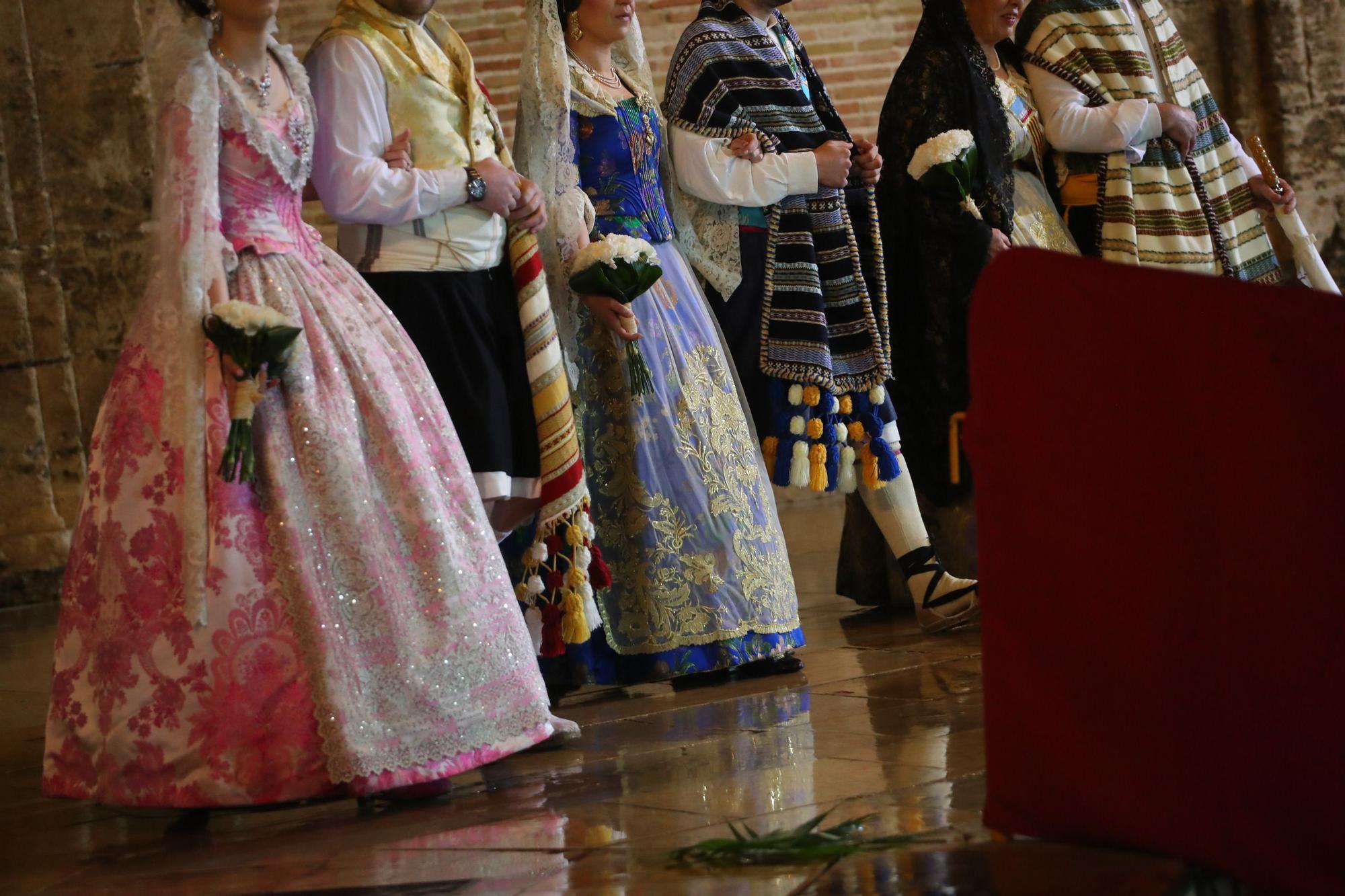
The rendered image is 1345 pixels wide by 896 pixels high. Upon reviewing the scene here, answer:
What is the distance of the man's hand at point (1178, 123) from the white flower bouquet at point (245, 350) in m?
3.10

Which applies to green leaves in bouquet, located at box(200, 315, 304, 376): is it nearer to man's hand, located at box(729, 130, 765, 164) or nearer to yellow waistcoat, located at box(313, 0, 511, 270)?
yellow waistcoat, located at box(313, 0, 511, 270)

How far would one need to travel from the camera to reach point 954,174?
459 cm

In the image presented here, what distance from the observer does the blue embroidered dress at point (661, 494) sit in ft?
13.5

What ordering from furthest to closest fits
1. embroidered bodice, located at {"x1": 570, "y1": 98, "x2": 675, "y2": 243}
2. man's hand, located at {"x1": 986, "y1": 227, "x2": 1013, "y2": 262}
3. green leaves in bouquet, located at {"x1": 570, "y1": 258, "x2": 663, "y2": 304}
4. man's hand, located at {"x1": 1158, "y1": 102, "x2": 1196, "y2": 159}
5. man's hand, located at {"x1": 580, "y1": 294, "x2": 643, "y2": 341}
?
man's hand, located at {"x1": 1158, "y1": 102, "x2": 1196, "y2": 159}
man's hand, located at {"x1": 986, "y1": 227, "x2": 1013, "y2": 262}
embroidered bodice, located at {"x1": 570, "y1": 98, "x2": 675, "y2": 243}
man's hand, located at {"x1": 580, "y1": 294, "x2": 643, "y2": 341}
green leaves in bouquet, located at {"x1": 570, "y1": 258, "x2": 663, "y2": 304}

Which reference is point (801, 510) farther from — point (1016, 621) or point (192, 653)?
point (1016, 621)

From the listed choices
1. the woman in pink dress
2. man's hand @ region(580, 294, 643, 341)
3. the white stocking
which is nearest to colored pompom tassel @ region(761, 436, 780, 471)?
the white stocking

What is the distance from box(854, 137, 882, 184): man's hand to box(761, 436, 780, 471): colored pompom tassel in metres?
0.76

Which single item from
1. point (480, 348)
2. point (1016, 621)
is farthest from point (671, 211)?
point (1016, 621)

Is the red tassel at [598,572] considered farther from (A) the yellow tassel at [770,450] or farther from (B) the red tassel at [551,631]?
(A) the yellow tassel at [770,450]

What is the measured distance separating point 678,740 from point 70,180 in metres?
5.32

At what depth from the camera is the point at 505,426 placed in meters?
3.76

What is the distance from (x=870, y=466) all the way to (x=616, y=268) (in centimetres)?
107

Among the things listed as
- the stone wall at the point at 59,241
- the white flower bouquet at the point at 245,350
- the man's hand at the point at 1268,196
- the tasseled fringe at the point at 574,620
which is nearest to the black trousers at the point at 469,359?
the tasseled fringe at the point at 574,620

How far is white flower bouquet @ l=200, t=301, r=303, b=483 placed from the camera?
3033mm
